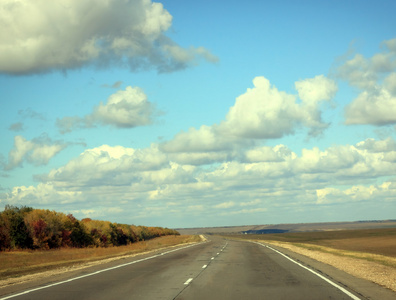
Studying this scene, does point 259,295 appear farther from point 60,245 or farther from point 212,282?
point 60,245

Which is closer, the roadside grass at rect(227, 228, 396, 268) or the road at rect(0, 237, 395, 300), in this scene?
the road at rect(0, 237, 395, 300)

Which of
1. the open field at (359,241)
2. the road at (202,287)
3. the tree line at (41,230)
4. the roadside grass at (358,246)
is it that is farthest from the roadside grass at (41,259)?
the open field at (359,241)

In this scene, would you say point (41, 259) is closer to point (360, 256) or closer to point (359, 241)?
point (360, 256)

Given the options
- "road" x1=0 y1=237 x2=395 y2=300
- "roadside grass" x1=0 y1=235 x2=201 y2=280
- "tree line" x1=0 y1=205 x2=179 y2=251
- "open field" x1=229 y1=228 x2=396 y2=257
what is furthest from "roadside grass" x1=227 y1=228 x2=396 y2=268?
"tree line" x1=0 y1=205 x2=179 y2=251

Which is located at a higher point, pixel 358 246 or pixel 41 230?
pixel 41 230

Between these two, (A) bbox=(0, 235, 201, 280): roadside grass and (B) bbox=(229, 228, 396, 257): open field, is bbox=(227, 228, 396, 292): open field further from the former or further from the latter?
(A) bbox=(0, 235, 201, 280): roadside grass

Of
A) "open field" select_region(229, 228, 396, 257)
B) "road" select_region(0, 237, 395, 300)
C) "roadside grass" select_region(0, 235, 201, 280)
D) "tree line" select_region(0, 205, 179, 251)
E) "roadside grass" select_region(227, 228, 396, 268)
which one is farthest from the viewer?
"open field" select_region(229, 228, 396, 257)

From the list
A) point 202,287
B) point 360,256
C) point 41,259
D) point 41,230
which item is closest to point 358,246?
point 360,256

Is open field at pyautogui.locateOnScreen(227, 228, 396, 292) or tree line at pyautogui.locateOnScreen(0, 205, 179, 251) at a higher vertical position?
tree line at pyautogui.locateOnScreen(0, 205, 179, 251)

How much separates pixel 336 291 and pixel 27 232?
4783 cm

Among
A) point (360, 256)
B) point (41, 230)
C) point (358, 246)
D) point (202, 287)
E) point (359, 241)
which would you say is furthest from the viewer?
point (359, 241)

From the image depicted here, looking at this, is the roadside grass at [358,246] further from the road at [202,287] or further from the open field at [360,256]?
the road at [202,287]

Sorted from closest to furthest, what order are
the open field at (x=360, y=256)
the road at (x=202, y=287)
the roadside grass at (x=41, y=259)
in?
the road at (x=202, y=287) → the open field at (x=360, y=256) → the roadside grass at (x=41, y=259)

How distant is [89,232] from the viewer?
244 ft
